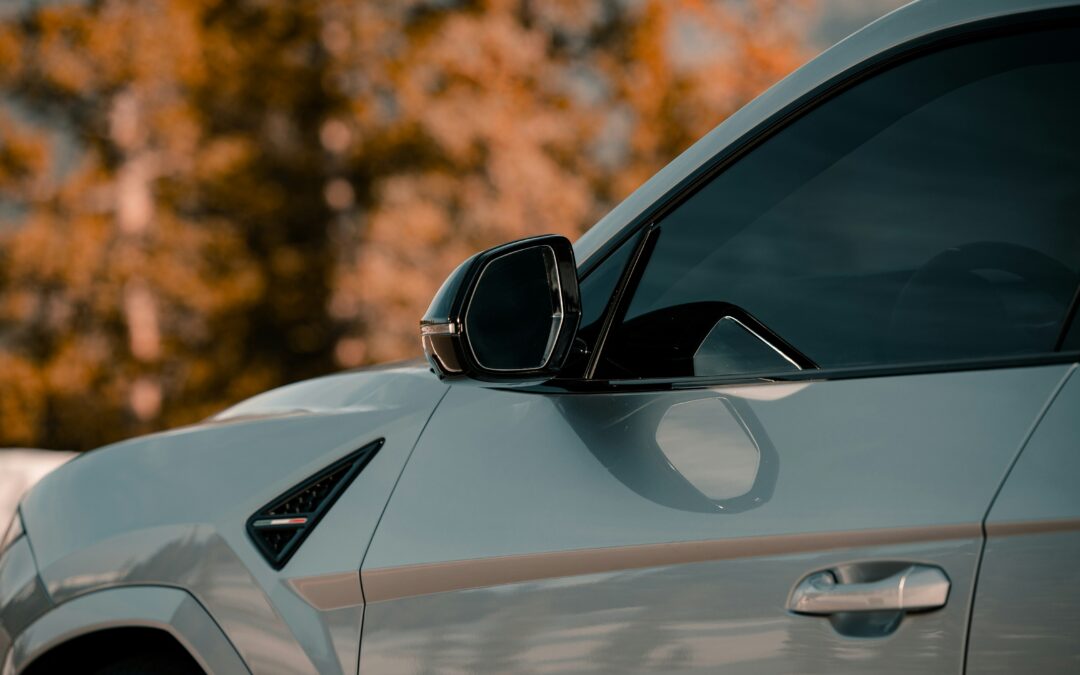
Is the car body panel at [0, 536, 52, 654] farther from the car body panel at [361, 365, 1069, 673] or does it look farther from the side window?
the side window

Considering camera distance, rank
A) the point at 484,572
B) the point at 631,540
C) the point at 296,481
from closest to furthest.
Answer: the point at 631,540 → the point at 484,572 → the point at 296,481

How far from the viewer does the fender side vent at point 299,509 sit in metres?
2.01

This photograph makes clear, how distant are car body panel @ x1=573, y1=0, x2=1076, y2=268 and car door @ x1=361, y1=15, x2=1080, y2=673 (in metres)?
0.03

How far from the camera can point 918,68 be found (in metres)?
1.76

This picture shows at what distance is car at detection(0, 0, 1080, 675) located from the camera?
1.49 m

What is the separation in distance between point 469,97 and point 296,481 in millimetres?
19603

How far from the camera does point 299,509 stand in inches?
80.0

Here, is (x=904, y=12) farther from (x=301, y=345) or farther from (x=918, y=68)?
(x=301, y=345)

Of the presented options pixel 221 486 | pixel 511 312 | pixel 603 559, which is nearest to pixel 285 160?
pixel 221 486

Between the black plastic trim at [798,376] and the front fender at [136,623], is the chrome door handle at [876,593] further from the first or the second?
the front fender at [136,623]

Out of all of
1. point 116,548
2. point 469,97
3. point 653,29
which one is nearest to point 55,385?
point 469,97

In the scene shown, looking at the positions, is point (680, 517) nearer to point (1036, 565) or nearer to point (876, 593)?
point (876, 593)

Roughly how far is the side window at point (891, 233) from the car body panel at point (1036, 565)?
0.18 m

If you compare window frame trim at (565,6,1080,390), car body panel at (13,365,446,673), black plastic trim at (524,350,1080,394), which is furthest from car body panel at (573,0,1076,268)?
car body panel at (13,365,446,673)
